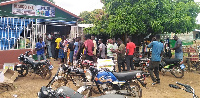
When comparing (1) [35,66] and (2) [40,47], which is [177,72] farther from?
(2) [40,47]

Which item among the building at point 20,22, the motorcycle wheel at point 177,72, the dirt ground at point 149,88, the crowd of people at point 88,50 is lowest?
the dirt ground at point 149,88

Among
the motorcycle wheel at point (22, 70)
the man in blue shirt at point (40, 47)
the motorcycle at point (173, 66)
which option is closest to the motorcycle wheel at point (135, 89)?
the motorcycle at point (173, 66)

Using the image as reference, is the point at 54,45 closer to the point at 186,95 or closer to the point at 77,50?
the point at 77,50

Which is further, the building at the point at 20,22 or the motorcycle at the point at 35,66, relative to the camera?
the building at the point at 20,22

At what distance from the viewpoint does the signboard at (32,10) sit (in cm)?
1202

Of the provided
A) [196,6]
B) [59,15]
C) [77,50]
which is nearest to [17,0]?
[59,15]

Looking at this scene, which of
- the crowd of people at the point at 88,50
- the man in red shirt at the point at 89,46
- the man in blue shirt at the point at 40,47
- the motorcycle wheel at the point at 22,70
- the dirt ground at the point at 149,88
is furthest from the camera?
the man in blue shirt at the point at 40,47

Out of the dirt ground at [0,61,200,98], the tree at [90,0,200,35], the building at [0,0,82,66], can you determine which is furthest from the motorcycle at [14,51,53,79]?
the tree at [90,0,200,35]

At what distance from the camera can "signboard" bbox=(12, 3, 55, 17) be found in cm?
1202

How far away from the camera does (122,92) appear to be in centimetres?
520

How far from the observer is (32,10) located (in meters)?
12.6

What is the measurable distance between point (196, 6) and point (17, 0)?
1320 cm

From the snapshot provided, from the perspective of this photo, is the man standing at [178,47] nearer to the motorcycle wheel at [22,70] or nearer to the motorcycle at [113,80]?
the motorcycle at [113,80]

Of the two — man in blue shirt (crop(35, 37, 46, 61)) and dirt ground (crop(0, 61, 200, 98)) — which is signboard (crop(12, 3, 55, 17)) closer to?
man in blue shirt (crop(35, 37, 46, 61))
